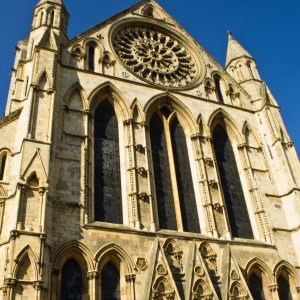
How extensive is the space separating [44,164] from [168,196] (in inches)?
196

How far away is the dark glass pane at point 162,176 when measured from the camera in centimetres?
1453

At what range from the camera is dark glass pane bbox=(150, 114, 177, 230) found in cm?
1453

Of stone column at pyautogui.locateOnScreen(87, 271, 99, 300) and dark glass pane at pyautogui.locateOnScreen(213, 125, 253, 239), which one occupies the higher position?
dark glass pane at pyautogui.locateOnScreen(213, 125, 253, 239)

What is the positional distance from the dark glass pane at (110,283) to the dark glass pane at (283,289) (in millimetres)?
6060

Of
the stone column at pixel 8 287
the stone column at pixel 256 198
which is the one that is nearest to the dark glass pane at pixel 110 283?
the stone column at pixel 8 287

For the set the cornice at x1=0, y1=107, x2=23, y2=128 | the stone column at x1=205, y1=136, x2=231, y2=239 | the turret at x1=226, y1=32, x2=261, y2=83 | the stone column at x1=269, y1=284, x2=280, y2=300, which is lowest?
the stone column at x1=269, y1=284, x2=280, y2=300

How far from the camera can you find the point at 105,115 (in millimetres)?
16453

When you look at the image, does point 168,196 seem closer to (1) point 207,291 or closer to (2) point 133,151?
(2) point 133,151

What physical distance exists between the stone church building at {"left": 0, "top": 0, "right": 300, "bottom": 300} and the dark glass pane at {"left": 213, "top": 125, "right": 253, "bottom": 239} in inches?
2.1

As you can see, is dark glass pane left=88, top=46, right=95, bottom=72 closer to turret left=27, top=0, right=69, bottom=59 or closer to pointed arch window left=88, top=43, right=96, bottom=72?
pointed arch window left=88, top=43, right=96, bottom=72

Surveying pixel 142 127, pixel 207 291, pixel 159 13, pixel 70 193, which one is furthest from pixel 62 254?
pixel 159 13

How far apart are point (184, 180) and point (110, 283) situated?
544cm

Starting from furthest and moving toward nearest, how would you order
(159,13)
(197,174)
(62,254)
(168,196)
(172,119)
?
1. (159,13)
2. (172,119)
3. (197,174)
4. (168,196)
5. (62,254)

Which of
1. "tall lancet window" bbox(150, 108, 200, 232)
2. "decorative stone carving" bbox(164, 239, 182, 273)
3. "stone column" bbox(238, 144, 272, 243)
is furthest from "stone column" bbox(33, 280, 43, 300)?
"stone column" bbox(238, 144, 272, 243)
